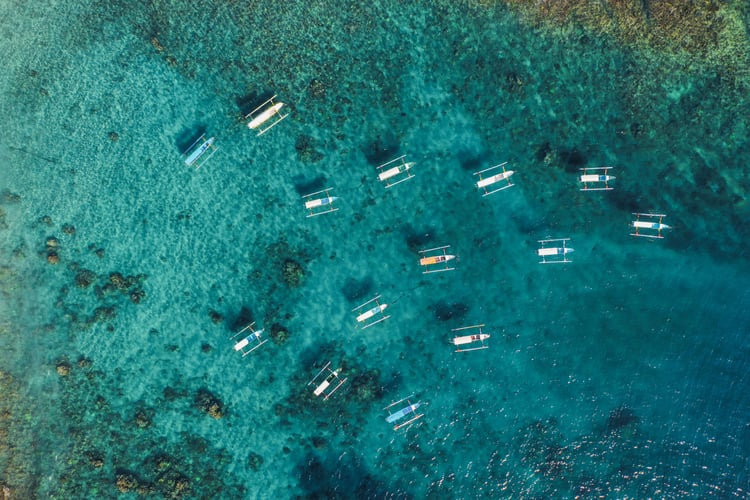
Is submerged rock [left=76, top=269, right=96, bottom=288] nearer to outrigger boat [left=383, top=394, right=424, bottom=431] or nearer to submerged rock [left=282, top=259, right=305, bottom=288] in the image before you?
submerged rock [left=282, top=259, right=305, bottom=288]

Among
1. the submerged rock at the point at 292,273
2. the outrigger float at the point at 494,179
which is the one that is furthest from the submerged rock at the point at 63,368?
the outrigger float at the point at 494,179

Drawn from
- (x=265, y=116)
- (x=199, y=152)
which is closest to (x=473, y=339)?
(x=265, y=116)

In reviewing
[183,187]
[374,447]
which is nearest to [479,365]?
[374,447]

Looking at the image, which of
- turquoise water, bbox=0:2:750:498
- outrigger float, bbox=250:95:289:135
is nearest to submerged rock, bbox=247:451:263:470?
turquoise water, bbox=0:2:750:498

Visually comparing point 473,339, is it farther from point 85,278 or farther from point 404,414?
point 85,278

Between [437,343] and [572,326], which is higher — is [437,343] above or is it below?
above

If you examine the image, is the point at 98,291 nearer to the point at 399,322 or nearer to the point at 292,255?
the point at 292,255

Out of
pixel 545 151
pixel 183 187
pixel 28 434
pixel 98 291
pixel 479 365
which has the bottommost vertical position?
pixel 479 365
